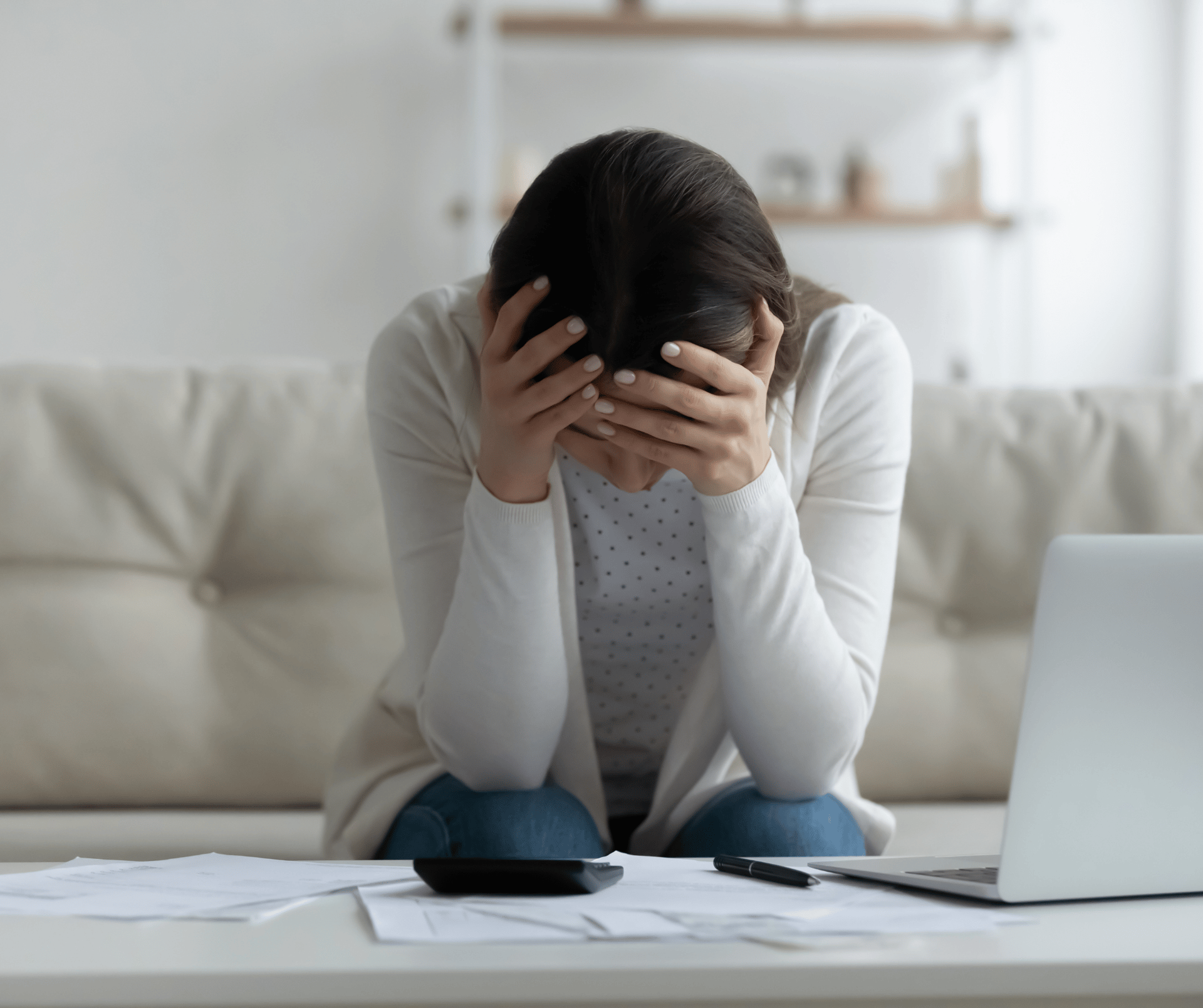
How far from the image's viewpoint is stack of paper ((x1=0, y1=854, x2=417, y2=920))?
1.51 ft

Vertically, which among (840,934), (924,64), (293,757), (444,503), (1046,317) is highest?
(924,64)

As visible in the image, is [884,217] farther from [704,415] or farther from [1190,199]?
[704,415]

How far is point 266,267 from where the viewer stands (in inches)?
97.3

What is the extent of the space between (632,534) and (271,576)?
1.54 ft

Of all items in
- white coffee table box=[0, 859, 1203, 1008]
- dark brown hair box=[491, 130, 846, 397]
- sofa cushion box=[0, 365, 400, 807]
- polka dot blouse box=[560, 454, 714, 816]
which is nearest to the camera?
white coffee table box=[0, 859, 1203, 1008]

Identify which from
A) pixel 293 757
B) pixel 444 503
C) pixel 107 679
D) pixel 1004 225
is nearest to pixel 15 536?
pixel 107 679

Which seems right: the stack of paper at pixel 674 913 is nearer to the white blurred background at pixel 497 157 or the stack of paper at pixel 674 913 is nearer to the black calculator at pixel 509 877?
the black calculator at pixel 509 877

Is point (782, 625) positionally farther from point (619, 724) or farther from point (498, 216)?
point (498, 216)

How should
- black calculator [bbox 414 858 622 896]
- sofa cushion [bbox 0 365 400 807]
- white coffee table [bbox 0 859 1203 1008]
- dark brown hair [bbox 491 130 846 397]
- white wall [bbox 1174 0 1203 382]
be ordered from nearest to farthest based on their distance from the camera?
white coffee table [bbox 0 859 1203 1008] → black calculator [bbox 414 858 622 896] → dark brown hair [bbox 491 130 846 397] → sofa cushion [bbox 0 365 400 807] → white wall [bbox 1174 0 1203 382]

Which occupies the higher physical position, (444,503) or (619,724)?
(444,503)

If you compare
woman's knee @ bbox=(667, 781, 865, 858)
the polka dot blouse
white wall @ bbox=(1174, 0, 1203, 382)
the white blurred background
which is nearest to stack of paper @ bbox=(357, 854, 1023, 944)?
woman's knee @ bbox=(667, 781, 865, 858)

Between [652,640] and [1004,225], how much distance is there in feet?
6.13

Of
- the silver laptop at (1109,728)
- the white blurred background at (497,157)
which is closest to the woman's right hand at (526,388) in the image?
the silver laptop at (1109,728)

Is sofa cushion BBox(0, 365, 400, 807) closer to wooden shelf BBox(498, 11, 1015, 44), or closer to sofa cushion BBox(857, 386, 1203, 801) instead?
sofa cushion BBox(857, 386, 1203, 801)
